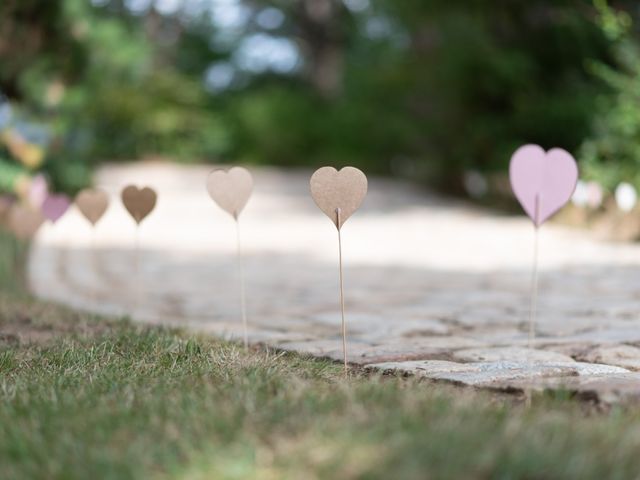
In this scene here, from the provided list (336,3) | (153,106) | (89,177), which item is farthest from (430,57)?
(336,3)

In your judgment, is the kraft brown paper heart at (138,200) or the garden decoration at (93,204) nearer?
the kraft brown paper heart at (138,200)

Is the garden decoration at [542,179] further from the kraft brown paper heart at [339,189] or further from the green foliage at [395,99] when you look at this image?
the green foliage at [395,99]

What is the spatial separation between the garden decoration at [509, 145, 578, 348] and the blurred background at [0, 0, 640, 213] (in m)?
3.98

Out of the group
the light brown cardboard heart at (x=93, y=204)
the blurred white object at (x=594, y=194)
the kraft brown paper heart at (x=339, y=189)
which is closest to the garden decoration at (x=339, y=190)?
the kraft brown paper heart at (x=339, y=189)

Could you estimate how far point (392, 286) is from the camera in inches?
206

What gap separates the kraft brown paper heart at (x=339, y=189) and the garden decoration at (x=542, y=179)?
47cm

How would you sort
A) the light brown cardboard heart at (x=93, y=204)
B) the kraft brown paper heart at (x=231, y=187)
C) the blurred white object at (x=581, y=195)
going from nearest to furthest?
the kraft brown paper heart at (x=231, y=187)
the light brown cardboard heart at (x=93, y=204)
the blurred white object at (x=581, y=195)

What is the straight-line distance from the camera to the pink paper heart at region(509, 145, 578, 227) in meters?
2.81

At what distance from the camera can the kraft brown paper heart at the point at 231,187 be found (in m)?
3.10

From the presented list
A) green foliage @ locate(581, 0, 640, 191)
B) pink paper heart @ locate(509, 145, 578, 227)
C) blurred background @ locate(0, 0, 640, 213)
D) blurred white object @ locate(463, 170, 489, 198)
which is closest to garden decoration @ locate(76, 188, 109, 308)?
pink paper heart @ locate(509, 145, 578, 227)

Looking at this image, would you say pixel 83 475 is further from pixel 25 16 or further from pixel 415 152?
pixel 415 152

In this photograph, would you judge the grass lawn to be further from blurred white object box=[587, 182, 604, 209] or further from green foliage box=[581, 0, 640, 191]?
green foliage box=[581, 0, 640, 191]

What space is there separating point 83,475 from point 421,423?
62cm

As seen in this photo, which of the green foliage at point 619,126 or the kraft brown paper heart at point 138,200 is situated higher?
the green foliage at point 619,126
